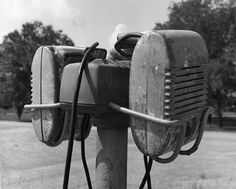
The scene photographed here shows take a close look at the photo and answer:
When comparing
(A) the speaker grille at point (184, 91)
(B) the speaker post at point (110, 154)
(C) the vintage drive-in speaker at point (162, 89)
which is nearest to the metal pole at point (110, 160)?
(B) the speaker post at point (110, 154)

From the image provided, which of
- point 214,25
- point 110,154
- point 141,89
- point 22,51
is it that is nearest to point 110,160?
point 110,154

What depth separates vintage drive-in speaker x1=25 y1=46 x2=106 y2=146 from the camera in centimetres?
167

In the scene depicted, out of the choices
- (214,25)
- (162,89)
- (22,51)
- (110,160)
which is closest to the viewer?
(162,89)

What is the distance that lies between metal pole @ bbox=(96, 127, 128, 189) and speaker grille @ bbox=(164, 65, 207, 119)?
31 cm

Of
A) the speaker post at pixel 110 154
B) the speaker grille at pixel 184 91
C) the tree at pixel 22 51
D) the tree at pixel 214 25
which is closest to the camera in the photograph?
the speaker grille at pixel 184 91

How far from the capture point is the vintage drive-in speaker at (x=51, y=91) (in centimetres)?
167

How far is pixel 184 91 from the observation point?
1464 mm

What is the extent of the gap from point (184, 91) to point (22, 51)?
28.8 m

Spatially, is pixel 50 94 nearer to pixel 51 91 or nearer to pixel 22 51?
pixel 51 91

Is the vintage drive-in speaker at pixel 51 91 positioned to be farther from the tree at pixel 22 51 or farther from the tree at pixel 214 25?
the tree at pixel 22 51

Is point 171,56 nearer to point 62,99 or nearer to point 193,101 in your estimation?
point 193,101

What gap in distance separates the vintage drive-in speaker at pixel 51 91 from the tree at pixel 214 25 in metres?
20.7

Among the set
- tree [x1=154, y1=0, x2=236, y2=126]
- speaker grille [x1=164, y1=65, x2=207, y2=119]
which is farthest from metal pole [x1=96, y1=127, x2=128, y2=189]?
tree [x1=154, y1=0, x2=236, y2=126]

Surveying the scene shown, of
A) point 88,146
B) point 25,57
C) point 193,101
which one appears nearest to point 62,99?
point 193,101
